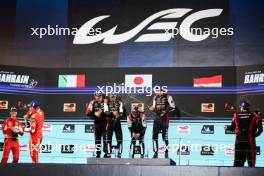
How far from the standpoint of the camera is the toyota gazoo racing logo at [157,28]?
1595 cm

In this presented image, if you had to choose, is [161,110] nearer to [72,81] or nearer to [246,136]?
[246,136]

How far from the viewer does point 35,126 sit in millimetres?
15281

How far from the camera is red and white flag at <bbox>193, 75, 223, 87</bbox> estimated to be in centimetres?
1539

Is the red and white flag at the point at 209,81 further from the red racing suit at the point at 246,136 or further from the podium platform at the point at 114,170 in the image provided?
the podium platform at the point at 114,170

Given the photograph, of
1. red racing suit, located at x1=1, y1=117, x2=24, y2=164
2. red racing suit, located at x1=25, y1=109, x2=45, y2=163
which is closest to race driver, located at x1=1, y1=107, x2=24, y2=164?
red racing suit, located at x1=1, y1=117, x2=24, y2=164

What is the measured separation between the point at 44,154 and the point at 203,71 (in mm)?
4650

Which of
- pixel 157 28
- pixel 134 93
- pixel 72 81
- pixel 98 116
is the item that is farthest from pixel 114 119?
pixel 157 28

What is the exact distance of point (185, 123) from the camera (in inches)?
602

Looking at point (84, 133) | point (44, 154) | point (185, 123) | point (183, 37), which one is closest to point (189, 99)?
point (185, 123)

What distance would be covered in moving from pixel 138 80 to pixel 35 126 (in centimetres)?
292

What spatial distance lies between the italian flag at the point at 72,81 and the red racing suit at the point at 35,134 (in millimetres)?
1061

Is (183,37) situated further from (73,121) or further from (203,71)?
(73,121)

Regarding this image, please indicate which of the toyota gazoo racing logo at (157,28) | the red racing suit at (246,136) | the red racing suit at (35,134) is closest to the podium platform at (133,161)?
the red racing suit at (246,136)

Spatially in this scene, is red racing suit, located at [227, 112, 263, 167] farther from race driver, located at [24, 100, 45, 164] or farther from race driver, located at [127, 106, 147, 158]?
race driver, located at [24, 100, 45, 164]
